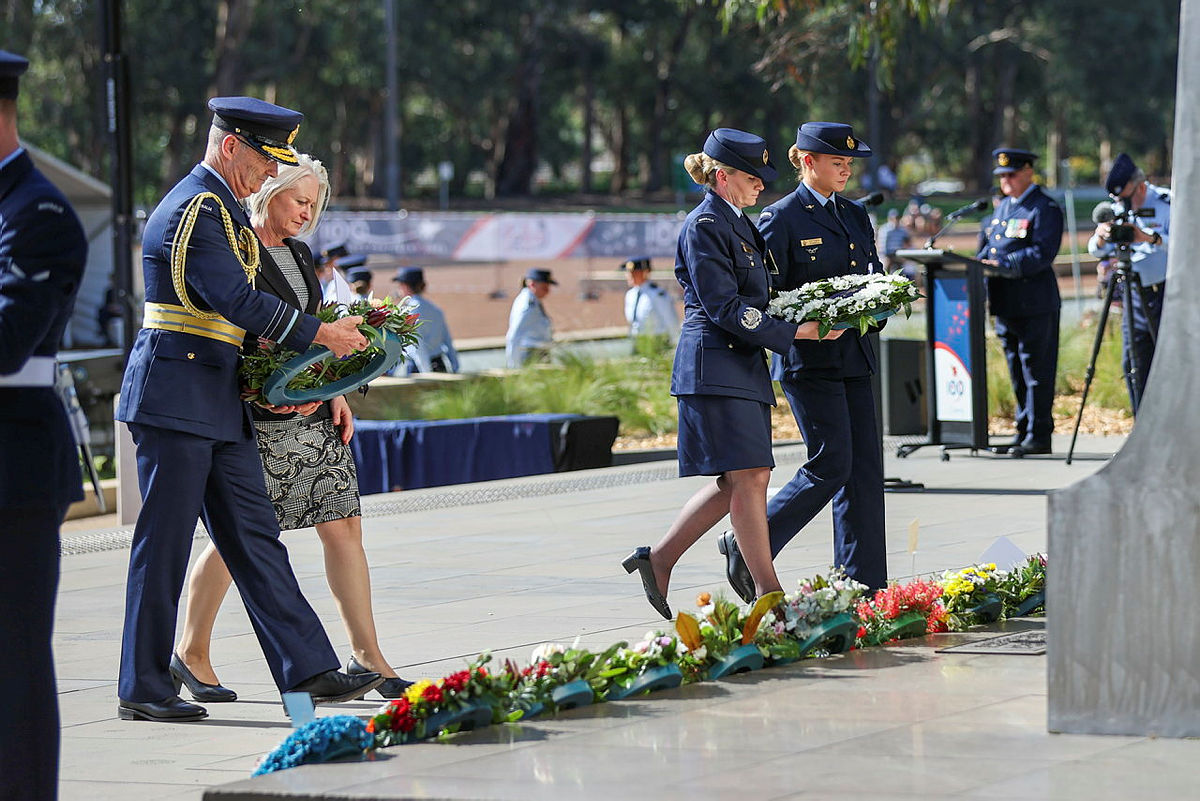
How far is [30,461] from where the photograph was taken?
15.2 feet

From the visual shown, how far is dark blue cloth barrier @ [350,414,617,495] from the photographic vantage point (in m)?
13.8

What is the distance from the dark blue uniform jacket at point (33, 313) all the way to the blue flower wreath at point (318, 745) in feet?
2.85

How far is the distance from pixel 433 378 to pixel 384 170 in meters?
59.3

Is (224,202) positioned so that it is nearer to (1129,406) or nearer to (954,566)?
(954,566)

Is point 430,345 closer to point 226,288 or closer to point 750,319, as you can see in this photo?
point 750,319

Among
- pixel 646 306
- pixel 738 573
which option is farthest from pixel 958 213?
pixel 646 306

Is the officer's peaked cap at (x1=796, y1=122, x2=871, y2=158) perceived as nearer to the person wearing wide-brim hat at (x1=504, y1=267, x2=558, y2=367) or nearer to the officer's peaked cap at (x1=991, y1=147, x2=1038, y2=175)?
the officer's peaked cap at (x1=991, y1=147, x2=1038, y2=175)

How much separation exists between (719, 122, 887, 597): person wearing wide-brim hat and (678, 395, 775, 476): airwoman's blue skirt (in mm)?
347

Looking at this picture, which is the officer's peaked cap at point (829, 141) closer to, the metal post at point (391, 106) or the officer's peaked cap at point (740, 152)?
the officer's peaked cap at point (740, 152)

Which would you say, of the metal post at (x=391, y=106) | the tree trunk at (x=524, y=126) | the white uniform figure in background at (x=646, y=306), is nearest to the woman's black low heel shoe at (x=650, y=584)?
the white uniform figure in background at (x=646, y=306)

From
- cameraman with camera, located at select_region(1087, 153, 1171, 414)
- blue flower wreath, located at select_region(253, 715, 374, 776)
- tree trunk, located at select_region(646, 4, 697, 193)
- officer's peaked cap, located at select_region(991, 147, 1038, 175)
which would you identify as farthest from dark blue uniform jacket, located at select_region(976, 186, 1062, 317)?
tree trunk, located at select_region(646, 4, 697, 193)

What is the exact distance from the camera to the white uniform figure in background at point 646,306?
64.0 feet

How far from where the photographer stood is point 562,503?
11828 millimetres

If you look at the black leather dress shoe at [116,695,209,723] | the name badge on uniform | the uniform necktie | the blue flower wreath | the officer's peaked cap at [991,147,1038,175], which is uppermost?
the officer's peaked cap at [991,147,1038,175]
